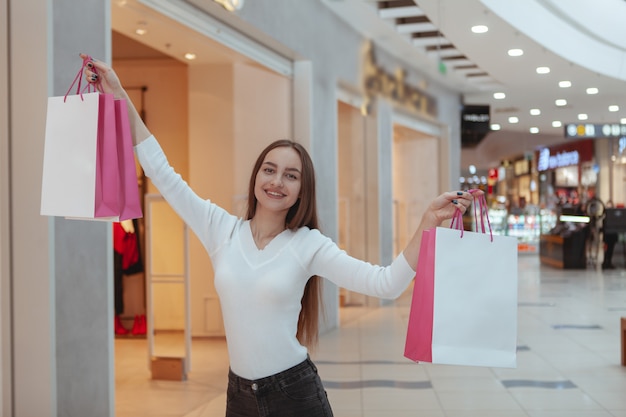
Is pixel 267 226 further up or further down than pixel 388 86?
further down

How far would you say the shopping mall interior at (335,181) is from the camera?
496 centimetres

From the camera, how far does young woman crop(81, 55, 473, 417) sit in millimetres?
1889

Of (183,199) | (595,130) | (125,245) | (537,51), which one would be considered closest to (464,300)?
(183,199)

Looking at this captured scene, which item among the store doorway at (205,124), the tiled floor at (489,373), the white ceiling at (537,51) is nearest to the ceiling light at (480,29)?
the white ceiling at (537,51)

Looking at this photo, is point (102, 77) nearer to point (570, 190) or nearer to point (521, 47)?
point (570, 190)

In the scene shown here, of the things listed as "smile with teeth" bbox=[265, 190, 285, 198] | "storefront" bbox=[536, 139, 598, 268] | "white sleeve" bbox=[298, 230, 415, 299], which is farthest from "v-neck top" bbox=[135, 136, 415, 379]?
"storefront" bbox=[536, 139, 598, 268]

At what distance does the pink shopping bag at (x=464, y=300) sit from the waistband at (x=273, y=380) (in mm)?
290

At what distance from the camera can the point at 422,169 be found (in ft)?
40.0

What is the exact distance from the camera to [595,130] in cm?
527

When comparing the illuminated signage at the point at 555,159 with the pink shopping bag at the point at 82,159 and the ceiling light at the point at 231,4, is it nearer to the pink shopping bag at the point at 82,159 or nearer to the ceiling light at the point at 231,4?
the ceiling light at the point at 231,4

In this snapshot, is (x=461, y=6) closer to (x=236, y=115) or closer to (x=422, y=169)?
(x=236, y=115)

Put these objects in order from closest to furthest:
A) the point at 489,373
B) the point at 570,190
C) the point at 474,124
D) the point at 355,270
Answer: the point at 355,270
the point at 570,190
the point at 489,373
the point at 474,124

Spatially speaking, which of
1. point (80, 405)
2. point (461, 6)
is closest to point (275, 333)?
point (80, 405)

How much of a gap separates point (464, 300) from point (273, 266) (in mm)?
478
